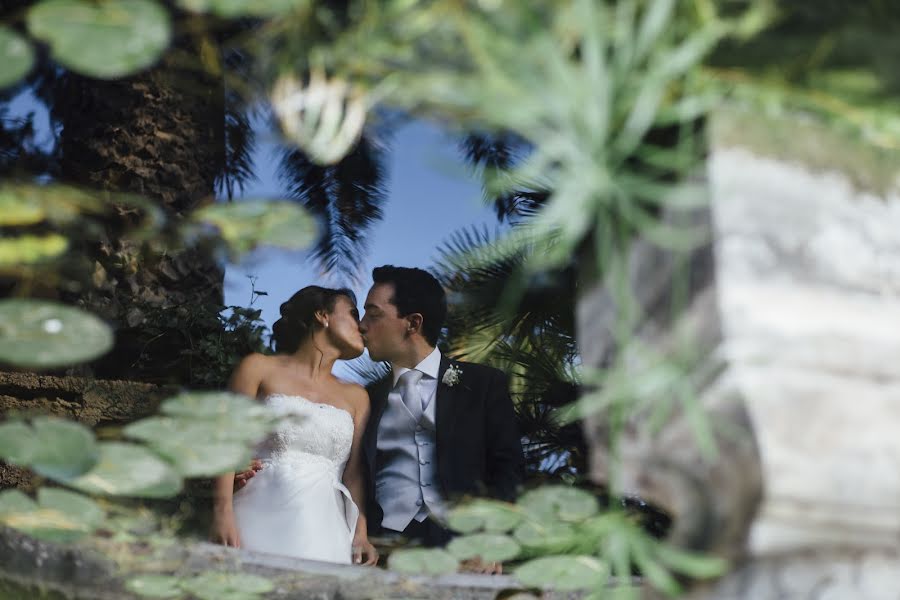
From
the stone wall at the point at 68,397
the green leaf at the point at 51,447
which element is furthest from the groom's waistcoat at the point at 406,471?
the green leaf at the point at 51,447

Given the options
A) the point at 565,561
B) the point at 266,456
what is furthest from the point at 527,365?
the point at 565,561

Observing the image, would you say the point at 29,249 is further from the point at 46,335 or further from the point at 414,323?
the point at 414,323

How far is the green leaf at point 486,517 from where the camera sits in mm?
1499

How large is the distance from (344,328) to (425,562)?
236 cm

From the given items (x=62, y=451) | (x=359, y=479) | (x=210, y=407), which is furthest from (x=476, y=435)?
(x=62, y=451)

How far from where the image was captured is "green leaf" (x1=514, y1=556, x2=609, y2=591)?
1.33 m

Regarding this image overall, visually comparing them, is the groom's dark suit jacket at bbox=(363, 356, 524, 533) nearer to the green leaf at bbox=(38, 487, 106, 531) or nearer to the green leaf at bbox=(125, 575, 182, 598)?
the green leaf at bbox=(125, 575, 182, 598)

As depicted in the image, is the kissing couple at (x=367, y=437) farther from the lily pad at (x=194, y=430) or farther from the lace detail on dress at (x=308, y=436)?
the lily pad at (x=194, y=430)

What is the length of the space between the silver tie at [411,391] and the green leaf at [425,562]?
1.95 meters

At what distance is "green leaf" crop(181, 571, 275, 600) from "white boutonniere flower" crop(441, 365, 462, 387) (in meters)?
1.98

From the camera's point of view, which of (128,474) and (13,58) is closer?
(13,58)

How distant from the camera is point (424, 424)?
134 inches

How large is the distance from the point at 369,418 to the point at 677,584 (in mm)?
3015

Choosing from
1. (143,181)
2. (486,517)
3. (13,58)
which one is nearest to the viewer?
(13,58)
